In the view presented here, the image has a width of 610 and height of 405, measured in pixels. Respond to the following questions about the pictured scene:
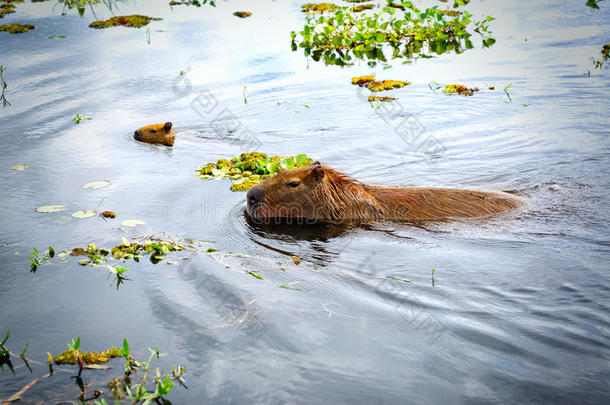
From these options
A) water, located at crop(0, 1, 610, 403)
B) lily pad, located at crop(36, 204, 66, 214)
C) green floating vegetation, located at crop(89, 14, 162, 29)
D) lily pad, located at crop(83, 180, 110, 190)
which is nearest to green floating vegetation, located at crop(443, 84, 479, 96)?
water, located at crop(0, 1, 610, 403)

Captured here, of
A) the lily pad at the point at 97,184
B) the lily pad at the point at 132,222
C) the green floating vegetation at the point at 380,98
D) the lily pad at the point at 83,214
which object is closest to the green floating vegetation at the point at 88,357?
Result: the lily pad at the point at 132,222

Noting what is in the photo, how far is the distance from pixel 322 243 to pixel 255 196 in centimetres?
92

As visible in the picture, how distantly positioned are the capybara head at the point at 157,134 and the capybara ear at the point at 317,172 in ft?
11.4

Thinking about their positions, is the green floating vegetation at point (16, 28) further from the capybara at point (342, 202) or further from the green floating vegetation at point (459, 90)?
the capybara at point (342, 202)

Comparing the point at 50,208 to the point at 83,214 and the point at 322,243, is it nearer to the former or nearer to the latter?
the point at 83,214

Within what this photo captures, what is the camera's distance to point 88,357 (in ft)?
10.2

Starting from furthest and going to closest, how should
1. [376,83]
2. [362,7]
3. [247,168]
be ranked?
[362,7] < [376,83] < [247,168]

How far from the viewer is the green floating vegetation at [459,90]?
32.3 ft

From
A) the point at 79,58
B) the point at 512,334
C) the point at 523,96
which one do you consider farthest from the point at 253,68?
the point at 512,334

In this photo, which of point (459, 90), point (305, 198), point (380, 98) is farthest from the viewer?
point (459, 90)

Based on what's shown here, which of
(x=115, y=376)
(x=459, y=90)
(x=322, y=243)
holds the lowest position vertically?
(x=322, y=243)

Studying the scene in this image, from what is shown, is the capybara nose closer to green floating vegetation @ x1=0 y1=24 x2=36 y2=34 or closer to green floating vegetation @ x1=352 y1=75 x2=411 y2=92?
green floating vegetation @ x1=352 y1=75 x2=411 y2=92

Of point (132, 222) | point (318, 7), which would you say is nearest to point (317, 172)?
point (132, 222)

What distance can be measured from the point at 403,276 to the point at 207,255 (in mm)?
1671
